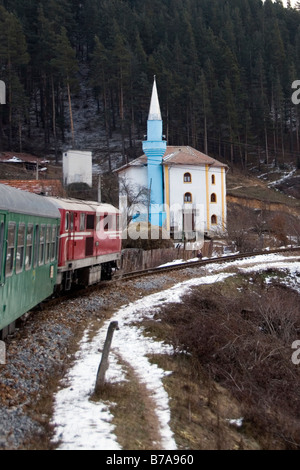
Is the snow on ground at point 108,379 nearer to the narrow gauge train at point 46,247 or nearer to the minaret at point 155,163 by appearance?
the narrow gauge train at point 46,247

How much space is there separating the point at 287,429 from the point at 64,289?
32.0ft

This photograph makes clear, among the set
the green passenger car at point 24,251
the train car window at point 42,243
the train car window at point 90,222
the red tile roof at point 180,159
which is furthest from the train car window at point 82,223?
the red tile roof at point 180,159

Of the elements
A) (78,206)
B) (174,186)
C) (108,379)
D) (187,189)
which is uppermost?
(174,186)

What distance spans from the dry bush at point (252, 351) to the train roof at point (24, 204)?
4155mm

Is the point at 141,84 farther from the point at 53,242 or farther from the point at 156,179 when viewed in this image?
the point at 53,242

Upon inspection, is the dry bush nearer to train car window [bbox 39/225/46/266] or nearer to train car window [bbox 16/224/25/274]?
train car window [bbox 39/225/46/266]

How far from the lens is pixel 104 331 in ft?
44.5

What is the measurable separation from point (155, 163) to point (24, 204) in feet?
154

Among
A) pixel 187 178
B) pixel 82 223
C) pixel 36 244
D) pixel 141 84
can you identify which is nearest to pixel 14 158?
pixel 187 178

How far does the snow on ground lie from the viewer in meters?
7.34

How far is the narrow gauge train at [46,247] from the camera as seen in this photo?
32.1 feet

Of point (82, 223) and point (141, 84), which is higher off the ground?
point (141, 84)

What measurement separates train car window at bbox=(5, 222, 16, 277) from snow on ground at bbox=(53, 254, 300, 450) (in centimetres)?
208

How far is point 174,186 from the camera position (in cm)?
5803
